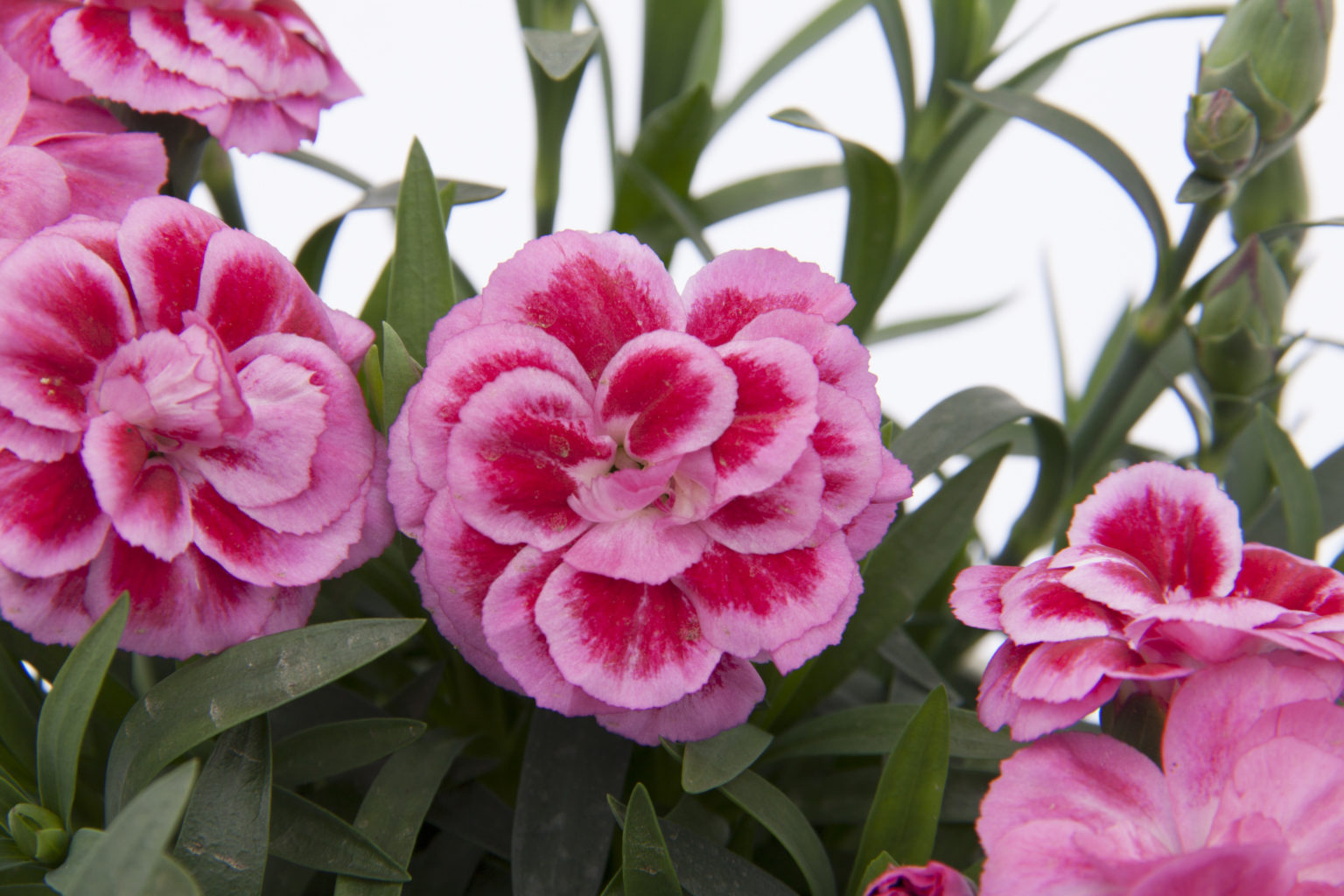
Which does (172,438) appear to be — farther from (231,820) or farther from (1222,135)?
(1222,135)

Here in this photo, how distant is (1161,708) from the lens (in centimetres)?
52

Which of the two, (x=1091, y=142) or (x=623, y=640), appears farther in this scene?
(x=1091, y=142)

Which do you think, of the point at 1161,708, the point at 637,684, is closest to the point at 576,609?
the point at 637,684

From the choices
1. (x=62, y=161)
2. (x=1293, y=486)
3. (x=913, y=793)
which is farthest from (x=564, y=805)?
(x=1293, y=486)

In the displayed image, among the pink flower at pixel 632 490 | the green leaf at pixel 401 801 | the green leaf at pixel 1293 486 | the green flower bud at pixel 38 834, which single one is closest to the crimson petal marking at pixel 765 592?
the pink flower at pixel 632 490

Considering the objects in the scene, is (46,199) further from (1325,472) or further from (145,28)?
(1325,472)

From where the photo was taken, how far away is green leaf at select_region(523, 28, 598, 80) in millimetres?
766

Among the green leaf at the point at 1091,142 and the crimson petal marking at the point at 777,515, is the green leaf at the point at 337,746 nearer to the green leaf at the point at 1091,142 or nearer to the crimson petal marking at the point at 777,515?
the crimson petal marking at the point at 777,515

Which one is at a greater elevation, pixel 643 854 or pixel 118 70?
pixel 118 70

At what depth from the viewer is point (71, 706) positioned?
0.49 meters

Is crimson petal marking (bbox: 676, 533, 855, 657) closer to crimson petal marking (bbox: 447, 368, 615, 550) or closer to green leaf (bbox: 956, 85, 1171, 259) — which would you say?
crimson petal marking (bbox: 447, 368, 615, 550)

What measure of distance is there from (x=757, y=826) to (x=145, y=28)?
618mm

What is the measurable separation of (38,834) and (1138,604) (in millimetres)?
508

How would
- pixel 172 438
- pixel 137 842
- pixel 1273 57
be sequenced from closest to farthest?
pixel 137 842
pixel 172 438
pixel 1273 57
